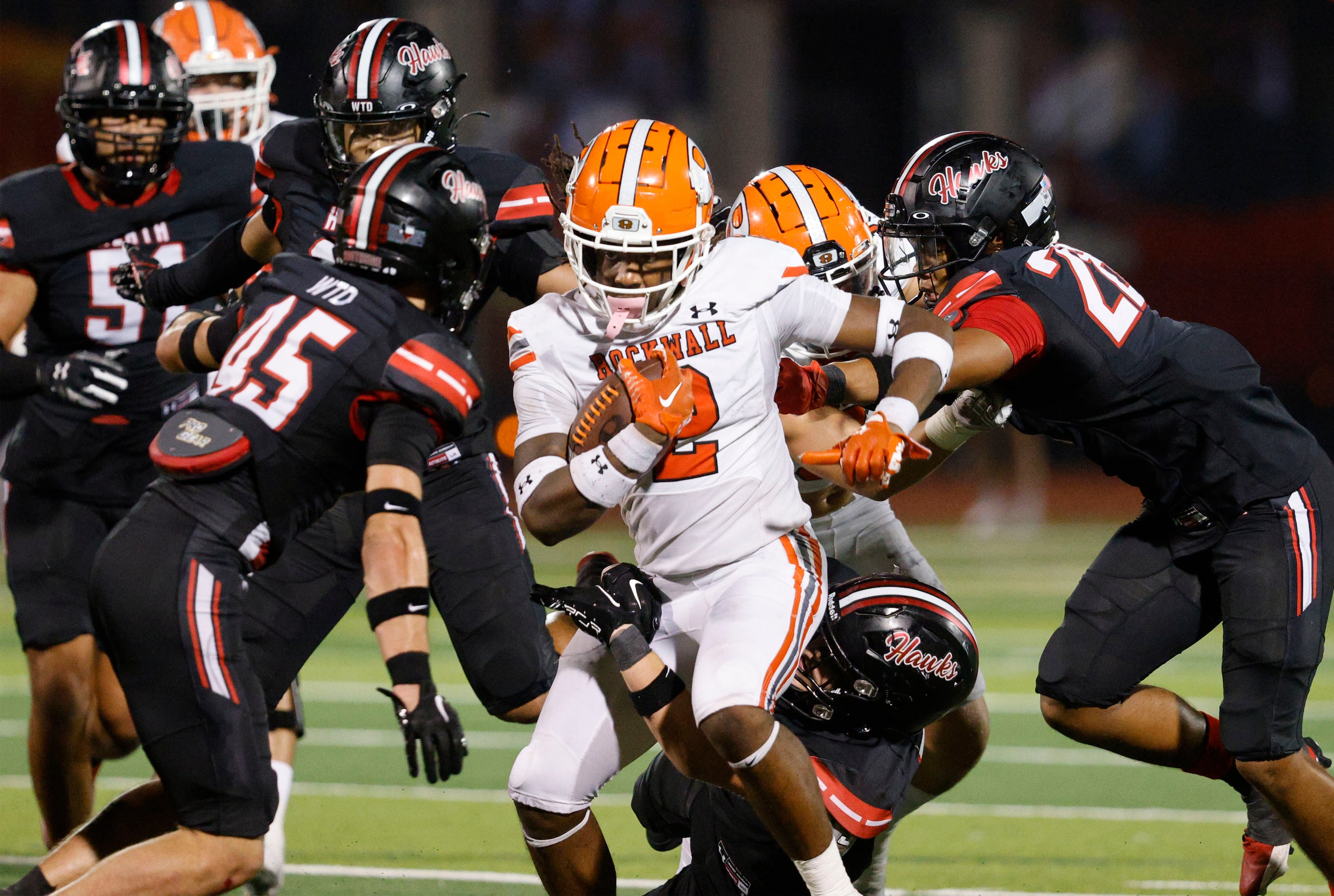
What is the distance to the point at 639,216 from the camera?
3240mm

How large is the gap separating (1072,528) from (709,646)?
10.4 meters

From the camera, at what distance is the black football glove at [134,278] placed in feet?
13.7

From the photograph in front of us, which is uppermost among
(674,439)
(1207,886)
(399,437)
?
(399,437)

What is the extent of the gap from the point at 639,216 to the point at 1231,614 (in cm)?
161

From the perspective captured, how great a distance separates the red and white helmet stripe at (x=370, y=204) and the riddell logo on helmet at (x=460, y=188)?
3.4 inches

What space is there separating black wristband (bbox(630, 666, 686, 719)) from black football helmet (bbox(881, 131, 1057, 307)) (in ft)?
4.08

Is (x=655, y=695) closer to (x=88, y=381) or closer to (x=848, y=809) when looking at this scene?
(x=848, y=809)

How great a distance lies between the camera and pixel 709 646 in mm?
3090

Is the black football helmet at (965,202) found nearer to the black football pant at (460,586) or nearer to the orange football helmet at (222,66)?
the black football pant at (460,586)

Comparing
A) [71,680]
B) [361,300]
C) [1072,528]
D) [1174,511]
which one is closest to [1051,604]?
[1072,528]

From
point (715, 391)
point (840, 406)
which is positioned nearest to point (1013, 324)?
point (840, 406)

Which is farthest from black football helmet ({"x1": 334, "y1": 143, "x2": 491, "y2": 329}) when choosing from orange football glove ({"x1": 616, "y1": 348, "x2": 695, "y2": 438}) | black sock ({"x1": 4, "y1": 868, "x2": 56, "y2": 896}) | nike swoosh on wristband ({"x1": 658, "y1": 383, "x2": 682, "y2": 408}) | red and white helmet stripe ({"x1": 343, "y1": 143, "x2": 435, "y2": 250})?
black sock ({"x1": 4, "y1": 868, "x2": 56, "y2": 896})

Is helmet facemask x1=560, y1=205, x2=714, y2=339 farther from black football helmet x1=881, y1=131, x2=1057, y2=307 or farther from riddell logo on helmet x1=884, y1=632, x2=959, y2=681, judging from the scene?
riddell logo on helmet x1=884, y1=632, x2=959, y2=681

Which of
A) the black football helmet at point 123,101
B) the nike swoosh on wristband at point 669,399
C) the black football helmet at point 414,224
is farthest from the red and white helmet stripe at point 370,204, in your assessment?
the black football helmet at point 123,101
